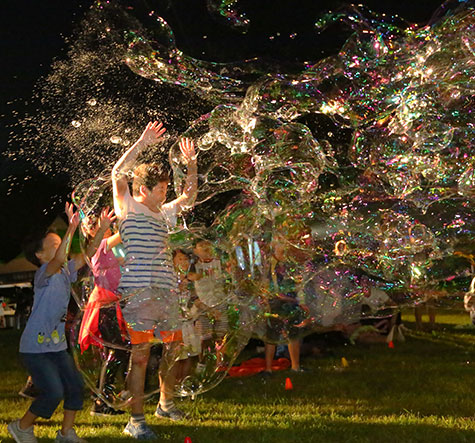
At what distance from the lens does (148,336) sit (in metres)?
4.02

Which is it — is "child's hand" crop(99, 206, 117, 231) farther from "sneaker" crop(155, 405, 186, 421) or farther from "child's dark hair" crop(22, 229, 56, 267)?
"sneaker" crop(155, 405, 186, 421)

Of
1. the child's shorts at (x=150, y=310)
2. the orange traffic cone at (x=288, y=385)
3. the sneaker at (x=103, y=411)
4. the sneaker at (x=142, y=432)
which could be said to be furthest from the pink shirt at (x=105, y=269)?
the orange traffic cone at (x=288, y=385)

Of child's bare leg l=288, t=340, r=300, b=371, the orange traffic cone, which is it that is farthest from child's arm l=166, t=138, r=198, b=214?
child's bare leg l=288, t=340, r=300, b=371

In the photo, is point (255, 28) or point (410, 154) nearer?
point (410, 154)

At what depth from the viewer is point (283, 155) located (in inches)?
171

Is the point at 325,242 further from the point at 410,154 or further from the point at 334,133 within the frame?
the point at 334,133

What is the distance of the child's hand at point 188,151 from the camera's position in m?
4.13

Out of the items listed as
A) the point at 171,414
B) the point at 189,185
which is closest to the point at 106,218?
the point at 189,185

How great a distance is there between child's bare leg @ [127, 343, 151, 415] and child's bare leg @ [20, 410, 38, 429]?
24.2 inches

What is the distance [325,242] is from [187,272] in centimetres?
113

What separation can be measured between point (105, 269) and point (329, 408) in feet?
7.86

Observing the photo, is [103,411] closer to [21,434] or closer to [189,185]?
[21,434]

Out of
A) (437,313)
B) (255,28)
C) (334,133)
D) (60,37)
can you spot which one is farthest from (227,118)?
(437,313)

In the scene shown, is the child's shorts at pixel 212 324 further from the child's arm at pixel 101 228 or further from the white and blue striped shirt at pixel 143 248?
the child's arm at pixel 101 228
